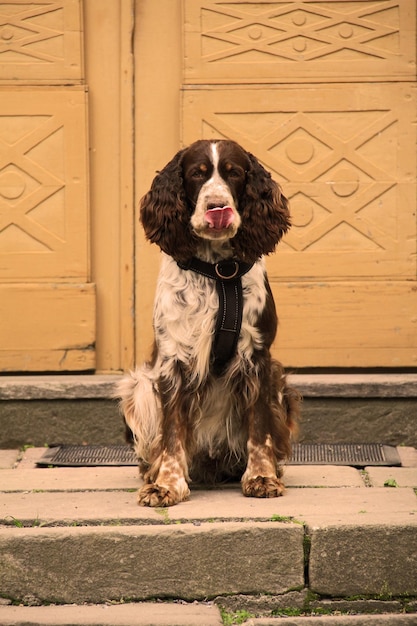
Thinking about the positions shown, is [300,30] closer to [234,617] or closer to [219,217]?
[219,217]

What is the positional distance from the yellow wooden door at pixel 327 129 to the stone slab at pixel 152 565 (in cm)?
276

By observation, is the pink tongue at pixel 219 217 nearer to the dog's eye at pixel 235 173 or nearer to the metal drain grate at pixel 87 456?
the dog's eye at pixel 235 173

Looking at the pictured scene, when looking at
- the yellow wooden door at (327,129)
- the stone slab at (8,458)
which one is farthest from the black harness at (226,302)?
the yellow wooden door at (327,129)

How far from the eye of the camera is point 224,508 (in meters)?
4.45

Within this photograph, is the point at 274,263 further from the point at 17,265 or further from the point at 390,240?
the point at 17,265

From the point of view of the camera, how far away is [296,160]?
266 inches

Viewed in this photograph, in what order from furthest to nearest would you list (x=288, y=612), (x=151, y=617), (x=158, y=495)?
(x=158, y=495)
(x=288, y=612)
(x=151, y=617)

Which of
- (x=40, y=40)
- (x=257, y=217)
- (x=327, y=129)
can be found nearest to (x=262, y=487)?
(x=257, y=217)

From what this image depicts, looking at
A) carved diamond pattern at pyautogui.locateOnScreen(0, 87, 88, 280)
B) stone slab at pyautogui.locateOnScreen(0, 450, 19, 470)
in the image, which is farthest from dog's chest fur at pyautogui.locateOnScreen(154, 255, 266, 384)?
carved diamond pattern at pyautogui.locateOnScreen(0, 87, 88, 280)

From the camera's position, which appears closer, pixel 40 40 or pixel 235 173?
pixel 235 173

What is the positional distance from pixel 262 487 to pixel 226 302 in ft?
2.66

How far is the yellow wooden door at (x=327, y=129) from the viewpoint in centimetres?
672

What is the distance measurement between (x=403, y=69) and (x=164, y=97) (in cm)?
148

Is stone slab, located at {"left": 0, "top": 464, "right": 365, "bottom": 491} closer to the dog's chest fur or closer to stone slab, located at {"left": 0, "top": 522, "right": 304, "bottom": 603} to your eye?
the dog's chest fur
